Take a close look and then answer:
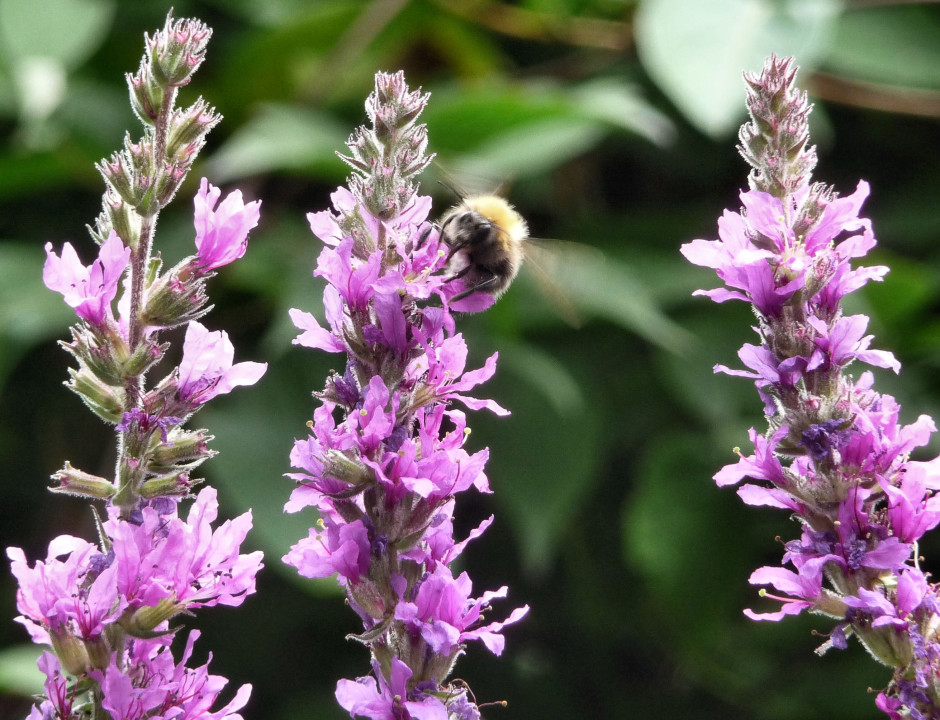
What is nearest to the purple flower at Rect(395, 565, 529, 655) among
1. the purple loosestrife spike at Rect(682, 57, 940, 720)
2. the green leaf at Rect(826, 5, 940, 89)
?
the purple loosestrife spike at Rect(682, 57, 940, 720)

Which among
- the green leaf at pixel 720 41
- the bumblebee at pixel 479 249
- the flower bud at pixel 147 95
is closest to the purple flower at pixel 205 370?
the flower bud at pixel 147 95

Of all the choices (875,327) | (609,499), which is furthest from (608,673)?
(875,327)

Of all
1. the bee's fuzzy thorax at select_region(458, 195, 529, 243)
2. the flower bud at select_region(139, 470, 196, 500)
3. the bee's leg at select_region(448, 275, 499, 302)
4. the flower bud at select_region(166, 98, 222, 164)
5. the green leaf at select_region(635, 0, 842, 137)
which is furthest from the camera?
A: the green leaf at select_region(635, 0, 842, 137)

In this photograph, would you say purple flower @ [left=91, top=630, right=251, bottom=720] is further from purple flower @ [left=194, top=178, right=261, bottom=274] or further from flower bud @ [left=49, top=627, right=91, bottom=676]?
purple flower @ [left=194, top=178, right=261, bottom=274]

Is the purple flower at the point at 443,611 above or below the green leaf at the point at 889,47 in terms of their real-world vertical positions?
below

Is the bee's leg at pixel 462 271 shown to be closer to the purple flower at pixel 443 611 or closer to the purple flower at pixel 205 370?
the purple flower at pixel 205 370

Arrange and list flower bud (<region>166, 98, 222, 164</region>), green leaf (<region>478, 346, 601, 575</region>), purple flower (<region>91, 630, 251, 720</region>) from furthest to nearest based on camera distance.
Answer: green leaf (<region>478, 346, 601, 575</region>)
flower bud (<region>166, 98, 222, 164</region>)
purple flower (<region>91, 630, 251, 720</region>)

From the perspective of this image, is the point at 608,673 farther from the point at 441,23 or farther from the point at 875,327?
the point at 441,23
